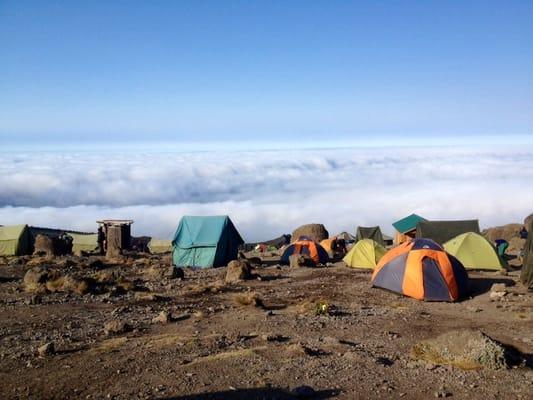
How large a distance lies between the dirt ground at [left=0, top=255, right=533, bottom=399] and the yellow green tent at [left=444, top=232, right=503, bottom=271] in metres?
2.97

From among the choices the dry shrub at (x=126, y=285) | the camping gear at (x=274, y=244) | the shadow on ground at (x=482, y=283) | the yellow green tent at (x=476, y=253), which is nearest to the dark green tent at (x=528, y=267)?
the shadow on ground at (x=482, y=283)

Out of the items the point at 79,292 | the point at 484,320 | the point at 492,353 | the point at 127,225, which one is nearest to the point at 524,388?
the point at 492,353

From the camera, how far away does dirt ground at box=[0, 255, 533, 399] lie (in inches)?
333

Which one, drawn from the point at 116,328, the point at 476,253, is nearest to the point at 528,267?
the point at 476,253

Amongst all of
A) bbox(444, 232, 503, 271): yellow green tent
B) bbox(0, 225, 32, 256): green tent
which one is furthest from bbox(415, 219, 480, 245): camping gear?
bbox(0, 225, 32, 256): green tent

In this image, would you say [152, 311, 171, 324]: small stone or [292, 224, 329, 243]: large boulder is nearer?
[152, 311, 171, 324]: small stone

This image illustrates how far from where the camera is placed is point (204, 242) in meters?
27.9

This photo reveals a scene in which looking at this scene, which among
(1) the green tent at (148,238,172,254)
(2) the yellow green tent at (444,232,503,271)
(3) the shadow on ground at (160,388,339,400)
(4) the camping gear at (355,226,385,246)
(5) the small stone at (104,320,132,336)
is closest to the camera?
(3) the shadow on ground at (160,388,339,400)

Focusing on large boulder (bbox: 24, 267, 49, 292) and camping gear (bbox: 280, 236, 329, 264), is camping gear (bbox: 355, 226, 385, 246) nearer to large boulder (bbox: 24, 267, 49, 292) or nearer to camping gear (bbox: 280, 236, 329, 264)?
camping gear (bbox: 280, 236, 329, 264)

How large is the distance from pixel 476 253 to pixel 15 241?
1086 inches

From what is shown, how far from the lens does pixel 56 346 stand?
10.9 metres

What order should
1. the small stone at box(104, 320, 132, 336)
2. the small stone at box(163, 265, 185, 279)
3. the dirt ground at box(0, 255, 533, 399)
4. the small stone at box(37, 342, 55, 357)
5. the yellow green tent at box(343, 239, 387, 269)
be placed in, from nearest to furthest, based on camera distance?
the dirt ground at box(0, 255, 533, 399) → the small stone at box(37, 342, 55, 357) → the small stone at box(104, 320, 132, 336) → the small stone at box(163, 265, 185, 279) → the yellow green tent at box(343, 239, 387, 269)

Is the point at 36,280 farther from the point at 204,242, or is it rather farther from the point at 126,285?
the point at 204,242

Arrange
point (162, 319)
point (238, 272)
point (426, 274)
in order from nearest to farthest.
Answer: point (162, 319), point (426, 274), point (238, 272)
